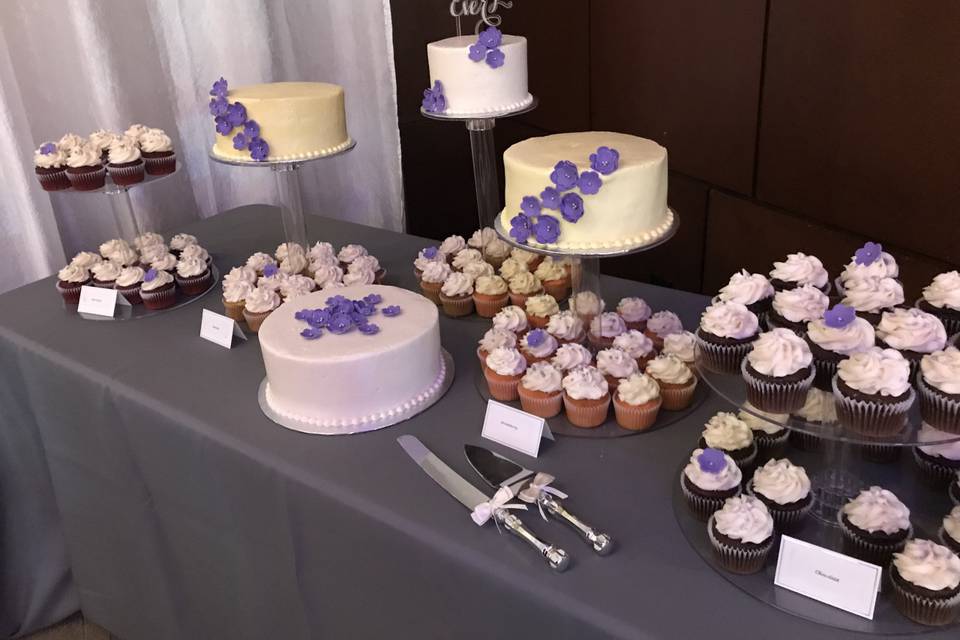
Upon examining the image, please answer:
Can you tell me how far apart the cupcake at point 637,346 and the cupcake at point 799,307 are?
1.04 ft

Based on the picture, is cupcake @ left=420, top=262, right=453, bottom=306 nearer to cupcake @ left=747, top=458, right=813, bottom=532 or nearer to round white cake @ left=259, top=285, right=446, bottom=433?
round white cake @ left=259, top=285, right=446, bottom=433

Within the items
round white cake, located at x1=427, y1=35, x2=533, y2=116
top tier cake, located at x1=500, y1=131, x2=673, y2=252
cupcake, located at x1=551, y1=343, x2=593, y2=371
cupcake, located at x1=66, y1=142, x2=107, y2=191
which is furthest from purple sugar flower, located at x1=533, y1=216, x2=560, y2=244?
cupcake, located at x1=66, y1=142, x2=107, y2=191

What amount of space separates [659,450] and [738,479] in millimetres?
197

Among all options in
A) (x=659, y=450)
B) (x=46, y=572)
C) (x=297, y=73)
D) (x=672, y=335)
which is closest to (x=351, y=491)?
(x=659, y=450)

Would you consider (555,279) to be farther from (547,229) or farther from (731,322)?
(731,322)

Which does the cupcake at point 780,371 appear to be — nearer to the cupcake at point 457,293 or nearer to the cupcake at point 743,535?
the cupcake at point 743,535

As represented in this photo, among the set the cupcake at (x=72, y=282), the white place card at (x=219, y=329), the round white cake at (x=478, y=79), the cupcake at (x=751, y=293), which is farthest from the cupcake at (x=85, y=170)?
the cupcake at (x=751, y=293)

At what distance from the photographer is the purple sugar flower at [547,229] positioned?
1172 mm

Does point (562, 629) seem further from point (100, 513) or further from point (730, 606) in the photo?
point (100, 513)

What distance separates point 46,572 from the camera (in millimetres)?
1974

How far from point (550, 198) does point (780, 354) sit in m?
0.39

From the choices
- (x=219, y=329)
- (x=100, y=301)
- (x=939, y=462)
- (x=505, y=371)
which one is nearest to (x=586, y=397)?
(x=505, y=371)

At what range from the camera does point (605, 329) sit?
1395mm

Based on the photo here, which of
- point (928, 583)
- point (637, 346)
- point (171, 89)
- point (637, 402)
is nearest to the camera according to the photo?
point (928, 583)
